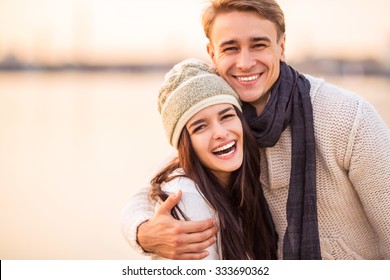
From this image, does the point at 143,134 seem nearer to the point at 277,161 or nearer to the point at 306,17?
the point at 306,17

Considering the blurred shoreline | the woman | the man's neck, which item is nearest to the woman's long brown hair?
the woman

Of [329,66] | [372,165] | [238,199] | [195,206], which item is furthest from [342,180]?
[329,66]

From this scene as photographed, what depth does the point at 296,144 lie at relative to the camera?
2230 millimetres

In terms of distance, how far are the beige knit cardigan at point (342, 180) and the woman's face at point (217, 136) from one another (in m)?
0.16

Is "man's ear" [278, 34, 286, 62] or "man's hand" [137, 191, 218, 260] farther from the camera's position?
"man's ear" [278, 34, 286, 62]

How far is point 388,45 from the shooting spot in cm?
417

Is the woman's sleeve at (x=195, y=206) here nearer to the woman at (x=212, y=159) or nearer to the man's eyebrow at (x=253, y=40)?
the woman at (x=212, y=159)

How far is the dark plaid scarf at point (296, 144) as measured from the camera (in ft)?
7.23

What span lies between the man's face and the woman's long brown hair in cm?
11

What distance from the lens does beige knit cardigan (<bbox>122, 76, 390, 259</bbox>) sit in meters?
2.15

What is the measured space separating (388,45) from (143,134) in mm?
2153

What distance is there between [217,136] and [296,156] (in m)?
0.28

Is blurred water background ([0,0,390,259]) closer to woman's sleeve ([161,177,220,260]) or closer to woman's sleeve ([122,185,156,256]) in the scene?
woman's sleeve ([122,185,156,256])

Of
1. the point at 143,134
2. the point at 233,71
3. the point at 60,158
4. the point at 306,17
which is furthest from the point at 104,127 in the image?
the point at 233,71
